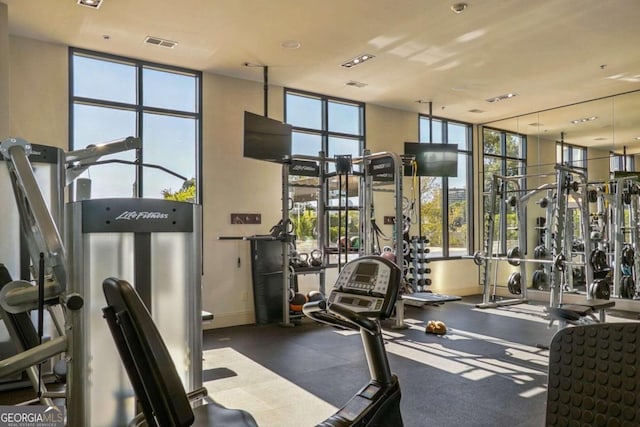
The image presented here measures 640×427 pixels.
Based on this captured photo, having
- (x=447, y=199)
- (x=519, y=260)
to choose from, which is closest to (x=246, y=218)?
(x=519, y=260)

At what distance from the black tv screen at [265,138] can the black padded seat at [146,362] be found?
185 inches

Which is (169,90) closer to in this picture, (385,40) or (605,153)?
(385,40)

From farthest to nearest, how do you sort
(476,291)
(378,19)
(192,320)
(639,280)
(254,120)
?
(476,291) → (639,280) → (254,120) → (378,19) → (192,320)

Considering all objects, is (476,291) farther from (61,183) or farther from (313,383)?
(61,183)

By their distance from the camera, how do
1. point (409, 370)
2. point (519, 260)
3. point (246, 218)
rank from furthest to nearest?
point (519, 260) → point (246, 218) → point (409, 370)


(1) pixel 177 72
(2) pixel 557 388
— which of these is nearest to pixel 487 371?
(2) pixel 557 388

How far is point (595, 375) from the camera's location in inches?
40.7

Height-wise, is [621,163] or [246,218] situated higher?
[621,163]

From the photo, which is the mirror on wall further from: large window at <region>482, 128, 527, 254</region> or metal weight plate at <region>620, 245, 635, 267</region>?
large window at <region>482, 128, 527, 254</region>

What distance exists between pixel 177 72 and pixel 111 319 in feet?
17.6

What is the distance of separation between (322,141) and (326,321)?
5.39 m

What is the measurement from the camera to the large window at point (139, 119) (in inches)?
205

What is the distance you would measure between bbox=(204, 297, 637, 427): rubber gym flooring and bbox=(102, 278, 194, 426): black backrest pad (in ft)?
7.27

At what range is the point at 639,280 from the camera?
6.65 metres
